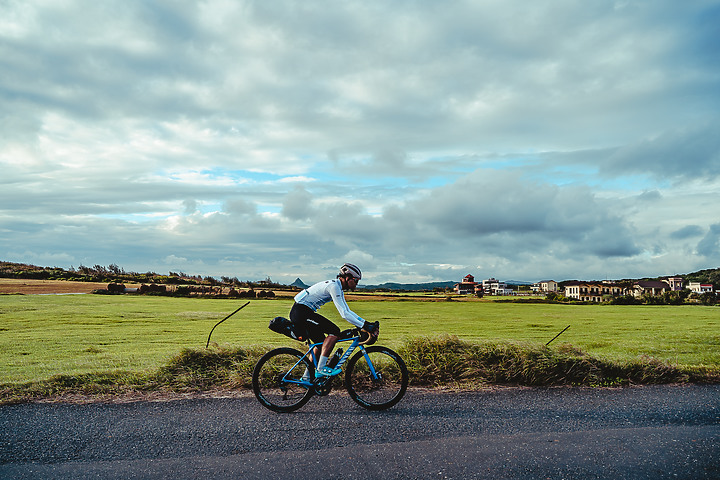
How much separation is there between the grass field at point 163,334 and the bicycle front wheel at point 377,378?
296cm

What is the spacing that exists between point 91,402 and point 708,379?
42.4 ft

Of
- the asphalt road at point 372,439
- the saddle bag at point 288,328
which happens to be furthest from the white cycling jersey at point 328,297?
the asphalt road at point 372,439

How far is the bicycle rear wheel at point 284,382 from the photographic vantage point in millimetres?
8125

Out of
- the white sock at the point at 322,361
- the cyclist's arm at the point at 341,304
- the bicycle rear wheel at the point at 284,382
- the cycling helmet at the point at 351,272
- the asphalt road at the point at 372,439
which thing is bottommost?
the asphalt road at the point at 372,439

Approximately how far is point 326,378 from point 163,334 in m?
21.8

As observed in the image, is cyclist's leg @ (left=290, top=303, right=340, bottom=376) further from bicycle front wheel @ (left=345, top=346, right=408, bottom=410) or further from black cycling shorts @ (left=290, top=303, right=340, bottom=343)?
bicycle front wheel @ (left=345, top=346, right=408, bottom=410)

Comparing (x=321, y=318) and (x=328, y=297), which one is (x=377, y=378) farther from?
(x=328, y=297)

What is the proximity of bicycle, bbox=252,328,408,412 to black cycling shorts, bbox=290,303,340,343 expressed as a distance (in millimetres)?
178

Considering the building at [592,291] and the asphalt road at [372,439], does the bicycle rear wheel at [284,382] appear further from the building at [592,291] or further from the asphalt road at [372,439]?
the building at [592,291]

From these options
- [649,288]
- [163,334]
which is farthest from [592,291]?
[163,334]

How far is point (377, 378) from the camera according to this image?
335 inches

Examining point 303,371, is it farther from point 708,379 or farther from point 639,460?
point 708,379

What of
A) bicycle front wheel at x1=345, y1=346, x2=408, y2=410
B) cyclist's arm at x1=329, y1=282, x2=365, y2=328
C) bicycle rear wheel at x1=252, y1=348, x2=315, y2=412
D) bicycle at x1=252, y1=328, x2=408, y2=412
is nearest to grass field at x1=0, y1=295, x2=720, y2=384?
bicycle front wheel at x1=345, y1=346, x2=408, y2=410

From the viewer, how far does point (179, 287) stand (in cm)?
5894
